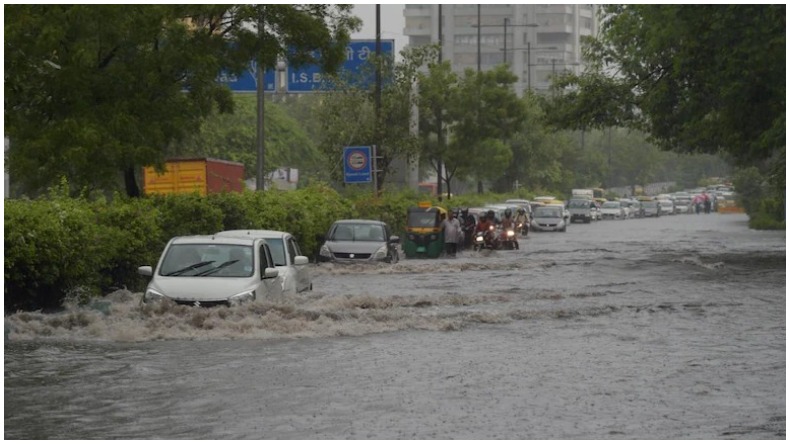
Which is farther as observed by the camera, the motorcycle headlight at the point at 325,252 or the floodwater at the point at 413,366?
the motorcycle headlight at the point at 325,252

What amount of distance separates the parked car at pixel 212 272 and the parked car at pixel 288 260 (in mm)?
1272

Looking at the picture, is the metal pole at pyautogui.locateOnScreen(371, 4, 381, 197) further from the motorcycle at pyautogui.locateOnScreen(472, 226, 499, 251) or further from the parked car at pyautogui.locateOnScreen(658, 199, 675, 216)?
the parked car at pyautogui.locateOnScreen(658, 199, 675, 216)

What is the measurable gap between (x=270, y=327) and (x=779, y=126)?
1929 cm

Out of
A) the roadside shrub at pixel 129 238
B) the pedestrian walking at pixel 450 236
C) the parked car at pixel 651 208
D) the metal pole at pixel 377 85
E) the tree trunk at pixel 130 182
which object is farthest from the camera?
the parked car at pixel 651 208

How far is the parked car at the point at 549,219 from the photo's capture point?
8012 cm

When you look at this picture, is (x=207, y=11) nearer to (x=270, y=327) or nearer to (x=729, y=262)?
(x=270, y=327)

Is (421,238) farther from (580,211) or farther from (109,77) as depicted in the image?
(580,211)

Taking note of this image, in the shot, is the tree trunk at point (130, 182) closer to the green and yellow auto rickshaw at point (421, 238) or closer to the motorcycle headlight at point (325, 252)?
the motorcycle headlight at point (325, 252)

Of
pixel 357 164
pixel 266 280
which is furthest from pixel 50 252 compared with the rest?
pixel 357 164

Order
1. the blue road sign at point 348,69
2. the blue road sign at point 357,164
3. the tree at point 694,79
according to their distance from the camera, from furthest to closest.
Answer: the blue road sign at point 357,164, the blue road sign at point 348,69, the tree at point 694,79

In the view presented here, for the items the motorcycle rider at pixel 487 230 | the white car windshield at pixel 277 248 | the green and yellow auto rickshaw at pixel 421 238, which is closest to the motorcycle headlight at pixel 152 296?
the white car windshield at pixel 277 248

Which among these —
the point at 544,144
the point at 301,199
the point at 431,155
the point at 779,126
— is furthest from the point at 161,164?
the point at 544,144

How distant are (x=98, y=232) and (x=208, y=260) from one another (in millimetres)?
3939

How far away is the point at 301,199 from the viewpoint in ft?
141
